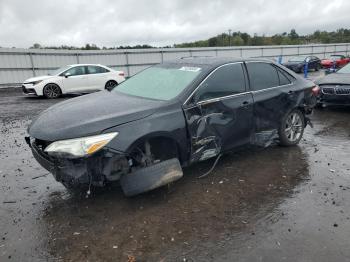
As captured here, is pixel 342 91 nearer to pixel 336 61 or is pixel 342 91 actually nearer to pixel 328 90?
pixel 328 90

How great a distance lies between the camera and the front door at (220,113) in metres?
4.42

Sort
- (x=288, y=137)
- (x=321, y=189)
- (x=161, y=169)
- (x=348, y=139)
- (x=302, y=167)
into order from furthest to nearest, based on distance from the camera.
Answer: (x=348, y=139), (x=288, y=137), (x=302, y=167), (x=321, y=189), (x=161, y=169)

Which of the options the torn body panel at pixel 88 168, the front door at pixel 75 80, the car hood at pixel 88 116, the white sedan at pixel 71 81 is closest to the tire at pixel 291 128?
the car hood at pixel 88 116

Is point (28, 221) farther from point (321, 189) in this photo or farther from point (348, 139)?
point (348, 139)

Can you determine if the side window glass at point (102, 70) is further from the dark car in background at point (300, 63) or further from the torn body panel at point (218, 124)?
the dark car in background at point (300, 63)

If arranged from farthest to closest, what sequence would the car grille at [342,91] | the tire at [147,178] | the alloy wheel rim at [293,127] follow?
the car grille at [342,91] < the alloy wheel rim at [293,127] < the tire at [147,178]

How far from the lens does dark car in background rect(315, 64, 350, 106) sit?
29.8ft

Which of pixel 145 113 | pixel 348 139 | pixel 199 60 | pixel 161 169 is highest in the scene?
pixel 199 60

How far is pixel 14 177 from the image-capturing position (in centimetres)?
492

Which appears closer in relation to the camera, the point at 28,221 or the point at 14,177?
the point at 28,221

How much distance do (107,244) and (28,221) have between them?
1.05 m

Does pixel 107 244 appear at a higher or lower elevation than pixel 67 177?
lower

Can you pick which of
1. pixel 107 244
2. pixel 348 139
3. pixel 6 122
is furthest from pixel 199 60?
pixel 6 122

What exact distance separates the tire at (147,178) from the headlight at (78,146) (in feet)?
1.69
